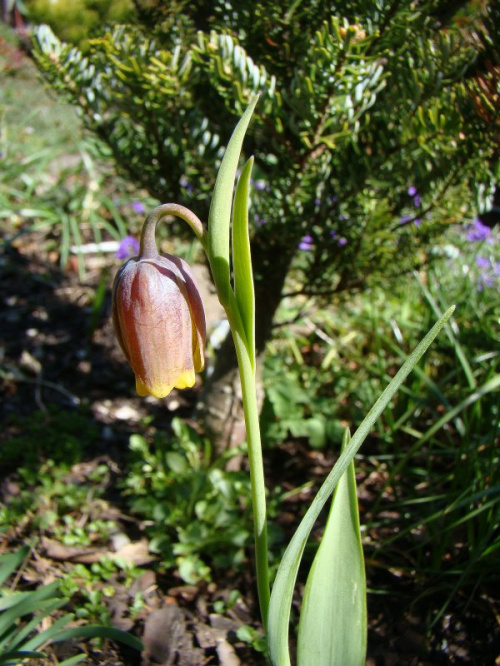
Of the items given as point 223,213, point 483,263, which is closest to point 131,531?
point 223,213

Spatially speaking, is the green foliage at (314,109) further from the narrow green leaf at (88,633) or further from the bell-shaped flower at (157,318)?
the narrow green leaf at (88,633)

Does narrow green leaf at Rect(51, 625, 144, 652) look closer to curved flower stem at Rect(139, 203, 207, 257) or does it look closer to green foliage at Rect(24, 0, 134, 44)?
curved flower stem at Rect(139, 203, 207, 257)

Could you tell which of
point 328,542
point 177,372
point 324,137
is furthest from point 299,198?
point 328,542

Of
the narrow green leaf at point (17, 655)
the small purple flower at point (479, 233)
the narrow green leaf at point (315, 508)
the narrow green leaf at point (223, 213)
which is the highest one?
the small purple flower at point (479, 233)

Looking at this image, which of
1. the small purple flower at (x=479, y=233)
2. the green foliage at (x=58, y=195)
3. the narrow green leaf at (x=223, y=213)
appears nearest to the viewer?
the narrow green leaf at (x=223, y=213)

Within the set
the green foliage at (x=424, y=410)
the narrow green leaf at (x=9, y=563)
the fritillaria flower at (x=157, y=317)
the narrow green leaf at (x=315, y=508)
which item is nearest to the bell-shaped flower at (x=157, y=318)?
the fritillaria flower at (x=157, y=317)

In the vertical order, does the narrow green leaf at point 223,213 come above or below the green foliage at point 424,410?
above
